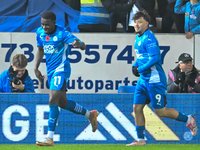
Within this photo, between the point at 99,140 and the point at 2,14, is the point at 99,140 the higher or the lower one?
the lower one

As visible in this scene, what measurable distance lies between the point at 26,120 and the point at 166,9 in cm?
351

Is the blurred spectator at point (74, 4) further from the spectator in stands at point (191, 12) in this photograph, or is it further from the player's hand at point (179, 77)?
the player's hand at point (179, 77)

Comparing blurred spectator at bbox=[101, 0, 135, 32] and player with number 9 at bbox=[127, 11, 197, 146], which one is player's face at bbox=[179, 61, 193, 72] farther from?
blurred spectator at bbox=[101, 0, 135, 32]

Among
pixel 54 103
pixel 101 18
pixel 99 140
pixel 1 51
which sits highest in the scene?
pixel 101 18

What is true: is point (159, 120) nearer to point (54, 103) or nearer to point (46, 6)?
point (54, 103)

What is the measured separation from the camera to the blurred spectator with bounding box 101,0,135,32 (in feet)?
25.5

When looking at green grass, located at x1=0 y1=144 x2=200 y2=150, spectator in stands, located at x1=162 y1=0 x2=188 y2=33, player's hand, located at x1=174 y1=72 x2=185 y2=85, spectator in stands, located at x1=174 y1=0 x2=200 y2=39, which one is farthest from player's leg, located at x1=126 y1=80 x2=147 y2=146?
spectator in stands, located at x1=162 y1=0 x2=188 y2=33

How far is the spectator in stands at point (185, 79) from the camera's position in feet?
21.7

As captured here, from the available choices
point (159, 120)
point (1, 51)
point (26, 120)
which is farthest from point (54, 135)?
point (1, 51)

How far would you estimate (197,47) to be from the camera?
25.9 feet

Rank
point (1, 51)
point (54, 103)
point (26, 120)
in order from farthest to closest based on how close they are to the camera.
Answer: point (1, 51), point (26, 120), point (54, 103)

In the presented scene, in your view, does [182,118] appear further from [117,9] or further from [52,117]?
[117,9]

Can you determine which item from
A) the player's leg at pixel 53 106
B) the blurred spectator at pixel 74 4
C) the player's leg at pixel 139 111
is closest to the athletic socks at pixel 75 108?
the player's leg at pixel 53 106

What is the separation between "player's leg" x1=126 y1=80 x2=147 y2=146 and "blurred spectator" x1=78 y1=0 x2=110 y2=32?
2.45 metres
